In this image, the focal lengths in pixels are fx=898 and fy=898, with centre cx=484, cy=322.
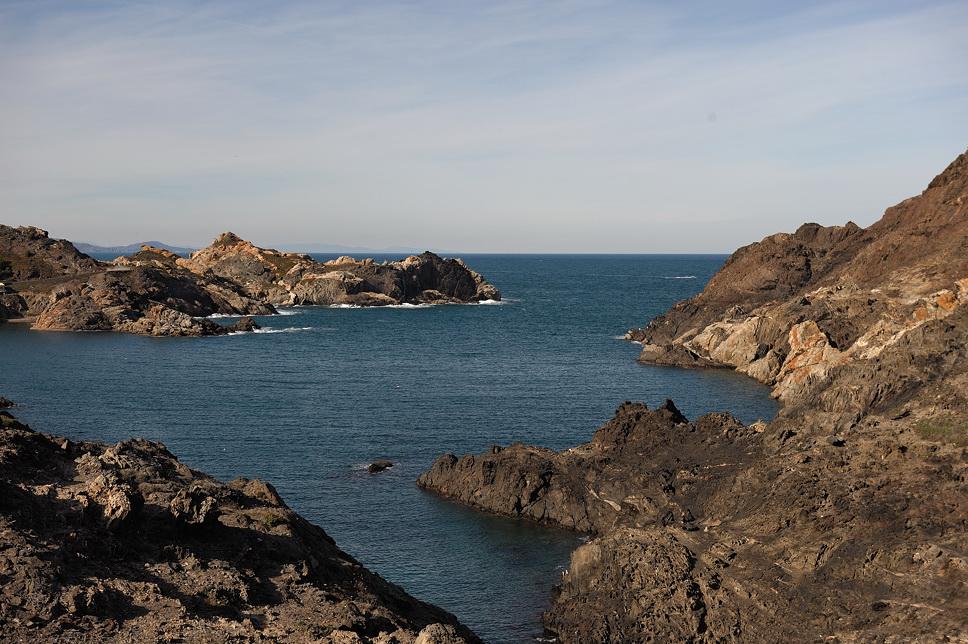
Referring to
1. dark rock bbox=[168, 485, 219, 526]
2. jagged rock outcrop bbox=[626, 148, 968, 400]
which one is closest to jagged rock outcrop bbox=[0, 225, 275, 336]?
jagged rock outcrop bbox=[626, 148, 968, 400]

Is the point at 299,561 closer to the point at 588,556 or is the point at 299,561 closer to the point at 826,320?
the point at 588,556

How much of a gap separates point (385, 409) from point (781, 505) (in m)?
53.8

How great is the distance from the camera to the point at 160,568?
31.7 meters

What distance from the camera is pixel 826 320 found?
10631cm

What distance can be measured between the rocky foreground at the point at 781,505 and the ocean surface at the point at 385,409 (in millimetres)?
3684

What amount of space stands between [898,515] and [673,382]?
68955 millimetres

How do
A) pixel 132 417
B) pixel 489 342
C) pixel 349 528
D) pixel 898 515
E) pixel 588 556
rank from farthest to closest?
1. pixel 489 342
2. pixel 132 417
3. pixel 349 528
4. pixel 588 556
5. pixel 898 515

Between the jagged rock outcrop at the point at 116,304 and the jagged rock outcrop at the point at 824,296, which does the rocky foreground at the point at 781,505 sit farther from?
the jagged rock outcrop at the point at 116,304

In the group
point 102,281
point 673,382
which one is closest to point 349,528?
point 673,382

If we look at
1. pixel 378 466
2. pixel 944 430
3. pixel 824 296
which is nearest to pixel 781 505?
pixel 944 430

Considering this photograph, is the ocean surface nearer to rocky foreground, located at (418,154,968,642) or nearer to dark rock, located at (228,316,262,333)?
rocky foreground, located at (418,154,968,642)

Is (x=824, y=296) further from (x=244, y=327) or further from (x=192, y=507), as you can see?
(x=244, y=327)

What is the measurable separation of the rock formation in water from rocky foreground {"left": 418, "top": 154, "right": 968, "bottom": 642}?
9.71 meters

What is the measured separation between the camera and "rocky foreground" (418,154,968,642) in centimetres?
3797
